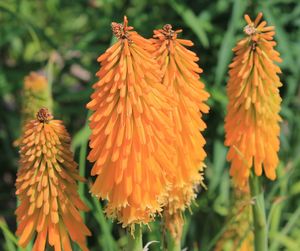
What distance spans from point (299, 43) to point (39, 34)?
1.87 meters

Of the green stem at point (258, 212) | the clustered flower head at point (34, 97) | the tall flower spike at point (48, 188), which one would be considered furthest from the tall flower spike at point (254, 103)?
the clustered flower head at point (34, 97)

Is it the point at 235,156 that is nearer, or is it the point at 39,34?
the point at 235,156

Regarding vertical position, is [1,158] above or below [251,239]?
above

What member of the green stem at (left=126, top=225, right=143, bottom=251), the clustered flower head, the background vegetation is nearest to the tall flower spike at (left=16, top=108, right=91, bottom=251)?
the green stem at (left=126, top=225, right=143, bottom=251)

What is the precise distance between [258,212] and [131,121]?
0.78 metres

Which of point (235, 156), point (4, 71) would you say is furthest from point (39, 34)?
point (235, 156)

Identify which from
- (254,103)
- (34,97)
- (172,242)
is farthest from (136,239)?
(34,97)

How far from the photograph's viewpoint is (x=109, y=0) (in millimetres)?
4520

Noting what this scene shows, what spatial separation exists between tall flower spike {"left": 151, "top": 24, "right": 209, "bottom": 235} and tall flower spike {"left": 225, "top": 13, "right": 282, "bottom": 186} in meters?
0.19

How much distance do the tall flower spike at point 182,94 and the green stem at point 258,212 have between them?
0.36 meters

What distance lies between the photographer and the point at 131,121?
2268mm

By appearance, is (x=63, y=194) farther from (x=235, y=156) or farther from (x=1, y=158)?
(x=1, y=158)

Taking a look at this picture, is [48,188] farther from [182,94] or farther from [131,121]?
[182,94]

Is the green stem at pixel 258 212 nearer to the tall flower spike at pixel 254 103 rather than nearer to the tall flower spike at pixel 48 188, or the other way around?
the tall flower spike at pixel 254 103
